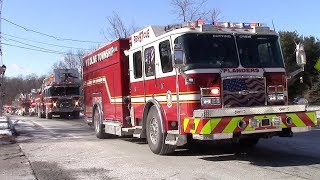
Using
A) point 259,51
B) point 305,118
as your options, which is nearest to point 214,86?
point 259,51

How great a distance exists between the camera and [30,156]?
38.2ft

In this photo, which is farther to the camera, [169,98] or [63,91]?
[63,91]

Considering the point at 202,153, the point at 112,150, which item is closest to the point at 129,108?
the point at 112,150

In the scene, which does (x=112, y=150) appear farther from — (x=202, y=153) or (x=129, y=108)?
(x=202, y=153)

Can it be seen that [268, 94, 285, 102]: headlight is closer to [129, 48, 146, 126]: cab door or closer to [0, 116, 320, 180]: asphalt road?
[0, 116, 320, 180]: asphalt road

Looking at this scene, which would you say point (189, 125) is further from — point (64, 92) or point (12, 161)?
point (64, 92)

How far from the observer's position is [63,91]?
34.7 m

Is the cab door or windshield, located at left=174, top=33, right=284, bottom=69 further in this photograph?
the cab door

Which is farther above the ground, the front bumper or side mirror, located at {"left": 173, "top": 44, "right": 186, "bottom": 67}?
side mirror, located at {"left": 173, "top": 44, "right": 186, "bottom": 67}

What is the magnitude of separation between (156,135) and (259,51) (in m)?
2.96

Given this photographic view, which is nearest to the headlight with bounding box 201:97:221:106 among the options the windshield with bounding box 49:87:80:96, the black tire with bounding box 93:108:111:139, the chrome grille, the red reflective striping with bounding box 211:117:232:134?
the chrome grille

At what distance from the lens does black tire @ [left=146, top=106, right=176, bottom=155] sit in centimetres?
1048

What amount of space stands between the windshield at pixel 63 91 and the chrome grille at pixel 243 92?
2584 centimetres

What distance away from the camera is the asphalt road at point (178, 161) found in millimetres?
8383
